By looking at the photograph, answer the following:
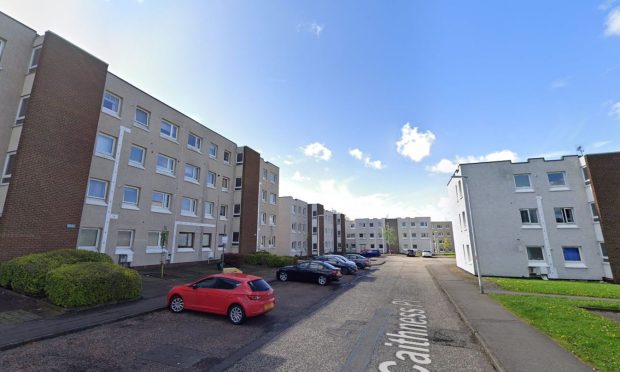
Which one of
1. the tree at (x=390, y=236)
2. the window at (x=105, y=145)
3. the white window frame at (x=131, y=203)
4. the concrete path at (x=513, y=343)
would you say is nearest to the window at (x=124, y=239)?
the white window frame at (x=131, y=203)

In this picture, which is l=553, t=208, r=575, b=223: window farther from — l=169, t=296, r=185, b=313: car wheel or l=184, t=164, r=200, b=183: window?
l=184, t=164, r=200, b=183: window

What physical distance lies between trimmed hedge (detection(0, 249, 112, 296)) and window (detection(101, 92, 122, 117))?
10.9m

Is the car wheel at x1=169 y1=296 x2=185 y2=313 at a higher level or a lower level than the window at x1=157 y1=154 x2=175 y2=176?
lower

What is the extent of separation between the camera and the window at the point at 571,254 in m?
23.2

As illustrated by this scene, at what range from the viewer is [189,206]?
2592cm

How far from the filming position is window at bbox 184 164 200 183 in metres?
25.8

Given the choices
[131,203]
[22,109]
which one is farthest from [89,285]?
[22,109]

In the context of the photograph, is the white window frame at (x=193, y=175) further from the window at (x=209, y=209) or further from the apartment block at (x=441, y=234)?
the apartment block at (x=441, y=234)

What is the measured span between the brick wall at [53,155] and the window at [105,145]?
1157 millimetres

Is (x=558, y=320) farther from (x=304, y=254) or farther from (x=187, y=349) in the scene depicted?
(x=304, y=254)

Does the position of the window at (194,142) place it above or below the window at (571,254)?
above

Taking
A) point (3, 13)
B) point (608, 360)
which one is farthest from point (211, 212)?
point (608, 360)

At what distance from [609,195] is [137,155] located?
3743 cm

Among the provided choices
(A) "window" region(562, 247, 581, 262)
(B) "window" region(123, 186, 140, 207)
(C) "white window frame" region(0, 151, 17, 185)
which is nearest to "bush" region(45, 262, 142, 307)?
(C) "white window frame" region(0, 151, 17, 185)
